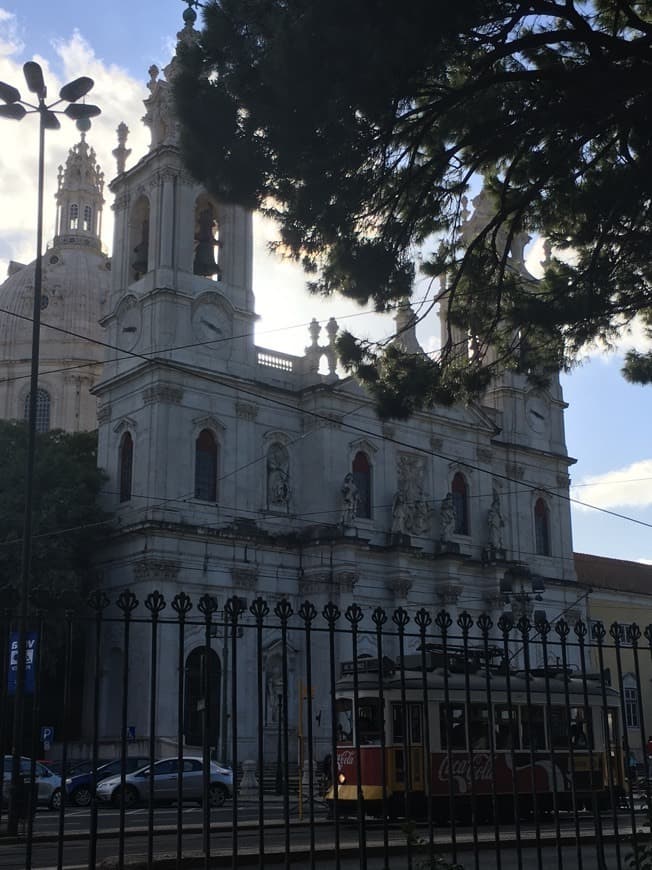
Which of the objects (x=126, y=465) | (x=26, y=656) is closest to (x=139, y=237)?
(x=126, y=465)

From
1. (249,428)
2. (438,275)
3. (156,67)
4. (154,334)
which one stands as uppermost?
(156,67)

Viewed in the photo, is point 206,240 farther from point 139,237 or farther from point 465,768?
point 465,768

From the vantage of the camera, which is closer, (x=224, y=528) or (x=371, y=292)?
(x=371, y=292)

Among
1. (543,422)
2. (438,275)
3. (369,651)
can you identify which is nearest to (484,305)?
(438,275)

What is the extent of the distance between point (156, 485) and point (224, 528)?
→ 265 cm

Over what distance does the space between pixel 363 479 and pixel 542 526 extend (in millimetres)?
10131

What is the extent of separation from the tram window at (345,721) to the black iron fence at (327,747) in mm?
63

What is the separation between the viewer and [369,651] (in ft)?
129

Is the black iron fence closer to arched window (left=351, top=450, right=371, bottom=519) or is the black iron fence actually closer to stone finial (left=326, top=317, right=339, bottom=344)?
arched window (left=351, top=450, right=371, bottom=519)

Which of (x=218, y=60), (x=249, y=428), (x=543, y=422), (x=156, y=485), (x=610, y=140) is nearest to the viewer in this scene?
(x=218, y=60)

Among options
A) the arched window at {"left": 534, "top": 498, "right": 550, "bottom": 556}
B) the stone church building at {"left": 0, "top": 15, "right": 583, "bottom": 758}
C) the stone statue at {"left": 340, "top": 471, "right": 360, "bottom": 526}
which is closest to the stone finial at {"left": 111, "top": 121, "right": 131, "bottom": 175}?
the stone church building at {"left": 0, "top": 15, "right": 583, "bottom": 758}

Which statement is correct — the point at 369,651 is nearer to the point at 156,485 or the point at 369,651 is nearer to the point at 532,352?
the point at 156,485

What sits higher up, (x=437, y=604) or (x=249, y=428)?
(x=249, y=428)

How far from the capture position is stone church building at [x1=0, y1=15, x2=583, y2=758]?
117 feet
